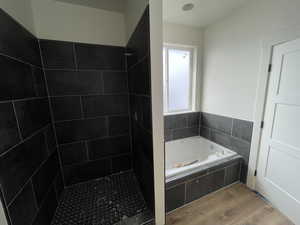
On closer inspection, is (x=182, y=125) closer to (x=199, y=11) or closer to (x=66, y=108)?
(x=199, y=11)

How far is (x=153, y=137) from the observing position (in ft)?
3.43

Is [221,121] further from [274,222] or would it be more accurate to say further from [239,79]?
[274,222]

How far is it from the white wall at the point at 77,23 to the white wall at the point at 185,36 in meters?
0.89

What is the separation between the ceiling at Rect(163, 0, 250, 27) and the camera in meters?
→ 1.67

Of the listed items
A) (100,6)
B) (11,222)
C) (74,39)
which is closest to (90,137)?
(11,222)

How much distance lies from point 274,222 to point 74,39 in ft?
9.67

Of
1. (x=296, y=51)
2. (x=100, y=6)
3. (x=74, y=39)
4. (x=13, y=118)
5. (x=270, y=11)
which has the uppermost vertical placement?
(x=100, y=6)

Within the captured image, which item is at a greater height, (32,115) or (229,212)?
(32,115)

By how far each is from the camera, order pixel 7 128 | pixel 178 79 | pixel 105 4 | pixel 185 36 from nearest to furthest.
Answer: pixel 7 128
pixel 105 4
pixel 185 36
pixel 178 79

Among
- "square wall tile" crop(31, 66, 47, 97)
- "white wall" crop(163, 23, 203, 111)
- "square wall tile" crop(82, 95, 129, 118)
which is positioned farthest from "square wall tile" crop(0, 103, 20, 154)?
"white wall" crop(163, 23, 203, 111)

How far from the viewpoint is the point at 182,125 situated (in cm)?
262

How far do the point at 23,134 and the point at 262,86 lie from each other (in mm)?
2440

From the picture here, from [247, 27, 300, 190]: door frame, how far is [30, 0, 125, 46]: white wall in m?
1.73

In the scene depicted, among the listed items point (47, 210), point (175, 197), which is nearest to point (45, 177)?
point (47, 210)
